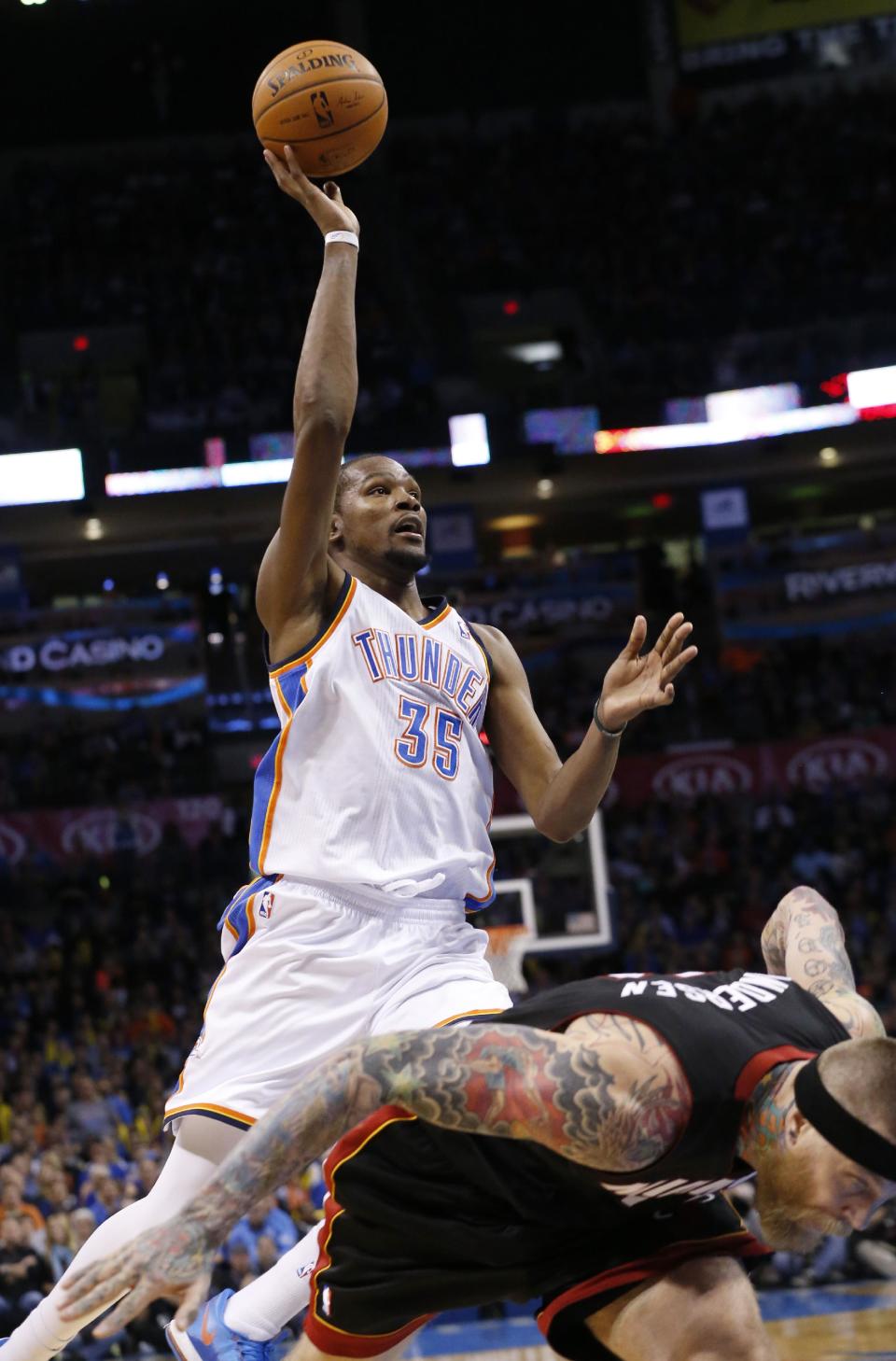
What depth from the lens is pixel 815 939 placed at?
3.62 meters

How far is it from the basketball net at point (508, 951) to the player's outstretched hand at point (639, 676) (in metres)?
5.59

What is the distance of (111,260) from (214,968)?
498 inches

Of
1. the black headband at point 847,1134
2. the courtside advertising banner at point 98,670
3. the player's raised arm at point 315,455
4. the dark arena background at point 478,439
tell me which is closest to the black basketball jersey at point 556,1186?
the black headband at point 847,1134

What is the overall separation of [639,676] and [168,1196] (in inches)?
70.9

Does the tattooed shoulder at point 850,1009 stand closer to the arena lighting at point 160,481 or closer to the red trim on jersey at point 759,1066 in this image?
the red trim on jersey at point 759,1066

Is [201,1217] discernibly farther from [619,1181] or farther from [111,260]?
[111,260]

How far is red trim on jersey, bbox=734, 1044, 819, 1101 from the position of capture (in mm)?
3021

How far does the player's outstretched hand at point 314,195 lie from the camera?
434 cm

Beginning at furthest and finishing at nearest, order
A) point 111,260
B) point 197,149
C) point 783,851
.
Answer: point 197,149 → point 111,260 → point 783,851

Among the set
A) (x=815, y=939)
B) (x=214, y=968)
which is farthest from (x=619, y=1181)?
(x=214, y=968)

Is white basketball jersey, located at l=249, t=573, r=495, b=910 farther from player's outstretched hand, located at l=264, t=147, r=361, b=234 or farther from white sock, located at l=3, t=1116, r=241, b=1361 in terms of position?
player's outstretched hand, located at l=264, t=147, r=361, b=234

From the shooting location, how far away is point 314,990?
3898mm

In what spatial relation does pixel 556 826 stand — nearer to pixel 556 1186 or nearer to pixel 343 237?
pixel 556 1186

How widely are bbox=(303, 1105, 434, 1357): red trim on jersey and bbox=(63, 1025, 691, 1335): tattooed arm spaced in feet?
1.32
